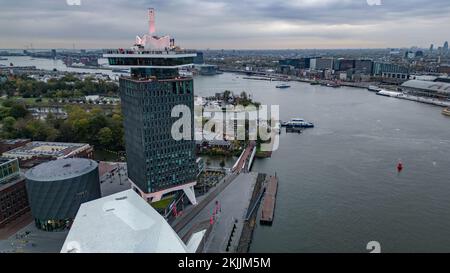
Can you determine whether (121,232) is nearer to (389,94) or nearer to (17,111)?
(17,111)

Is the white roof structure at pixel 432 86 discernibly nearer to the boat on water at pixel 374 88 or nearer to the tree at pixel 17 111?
the boat on water at pixel 374 88

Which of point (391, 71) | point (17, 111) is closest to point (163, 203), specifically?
point (17, 111)

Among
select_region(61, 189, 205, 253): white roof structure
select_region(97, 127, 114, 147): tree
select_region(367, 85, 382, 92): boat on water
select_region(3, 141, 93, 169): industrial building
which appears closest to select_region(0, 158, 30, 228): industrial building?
select_region(3, 141, 93, 169): industrial building

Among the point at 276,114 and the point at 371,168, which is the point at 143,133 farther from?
the point at 276,114

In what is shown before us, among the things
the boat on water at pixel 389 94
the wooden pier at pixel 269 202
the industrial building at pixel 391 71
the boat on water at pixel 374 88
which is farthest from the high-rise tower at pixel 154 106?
the industrial building at pixel 391 71

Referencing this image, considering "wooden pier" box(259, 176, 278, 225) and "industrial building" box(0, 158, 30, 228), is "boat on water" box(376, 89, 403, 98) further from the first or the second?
"industrial building" box(0, 158, 30, 228)
